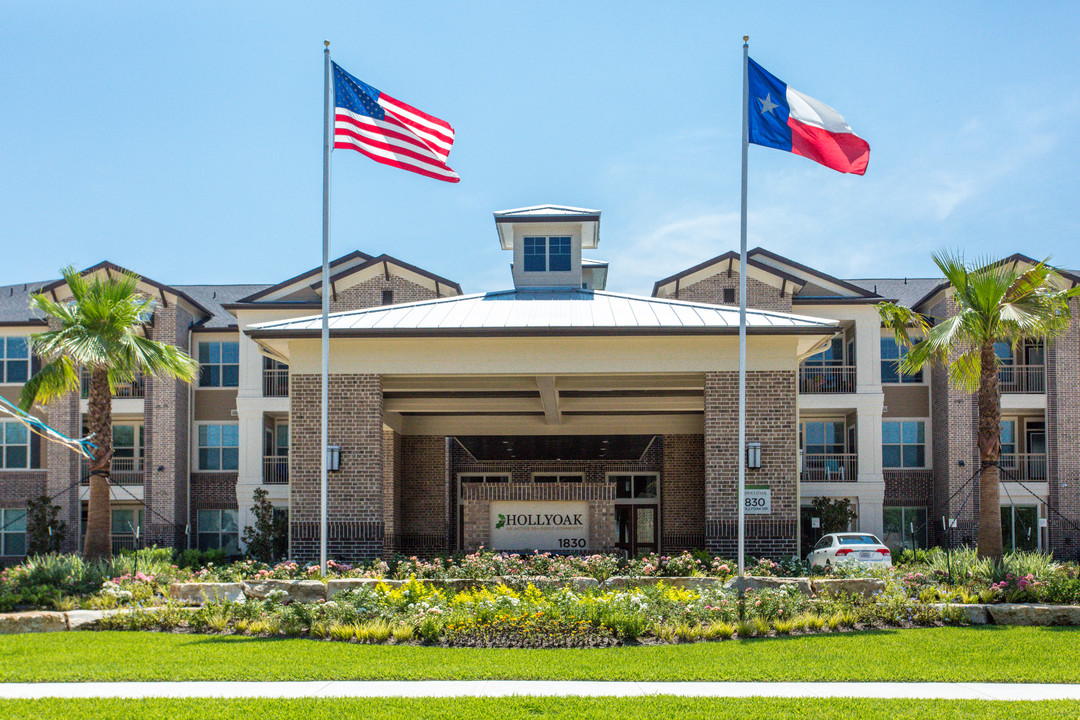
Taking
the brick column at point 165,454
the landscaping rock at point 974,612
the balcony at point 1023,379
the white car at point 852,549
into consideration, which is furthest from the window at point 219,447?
the balcony at point 1023,379

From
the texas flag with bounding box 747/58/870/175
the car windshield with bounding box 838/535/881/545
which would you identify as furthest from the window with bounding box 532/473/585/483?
the texas flag with bounding box 747/58/870/175

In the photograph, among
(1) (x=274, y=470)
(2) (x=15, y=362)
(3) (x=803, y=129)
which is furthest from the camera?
(2) (x=15, y=362)

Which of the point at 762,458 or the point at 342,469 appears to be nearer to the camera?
the point at 762,458

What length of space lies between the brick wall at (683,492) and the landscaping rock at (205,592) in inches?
564

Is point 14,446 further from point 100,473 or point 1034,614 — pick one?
point 1034,614

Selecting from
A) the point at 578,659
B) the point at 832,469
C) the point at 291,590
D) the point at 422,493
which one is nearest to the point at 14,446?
the point at 422,493

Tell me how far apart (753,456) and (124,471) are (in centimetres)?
2603

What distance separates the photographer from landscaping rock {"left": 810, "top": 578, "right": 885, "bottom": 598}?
1477 cm

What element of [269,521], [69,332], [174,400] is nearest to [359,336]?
[69,332]

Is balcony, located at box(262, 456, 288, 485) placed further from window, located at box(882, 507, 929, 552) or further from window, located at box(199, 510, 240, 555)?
window, located at box(882, 507, 929, 552)

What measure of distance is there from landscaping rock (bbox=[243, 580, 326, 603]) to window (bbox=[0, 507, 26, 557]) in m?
24.3

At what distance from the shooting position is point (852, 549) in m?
25.8

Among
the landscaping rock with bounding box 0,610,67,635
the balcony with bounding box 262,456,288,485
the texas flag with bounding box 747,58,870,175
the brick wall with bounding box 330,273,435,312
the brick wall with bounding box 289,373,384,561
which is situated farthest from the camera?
the brick wall with bounding box 330,273,435,312

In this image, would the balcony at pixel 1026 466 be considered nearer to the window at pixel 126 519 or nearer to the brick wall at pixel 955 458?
the brick wall at pixel 955 458
